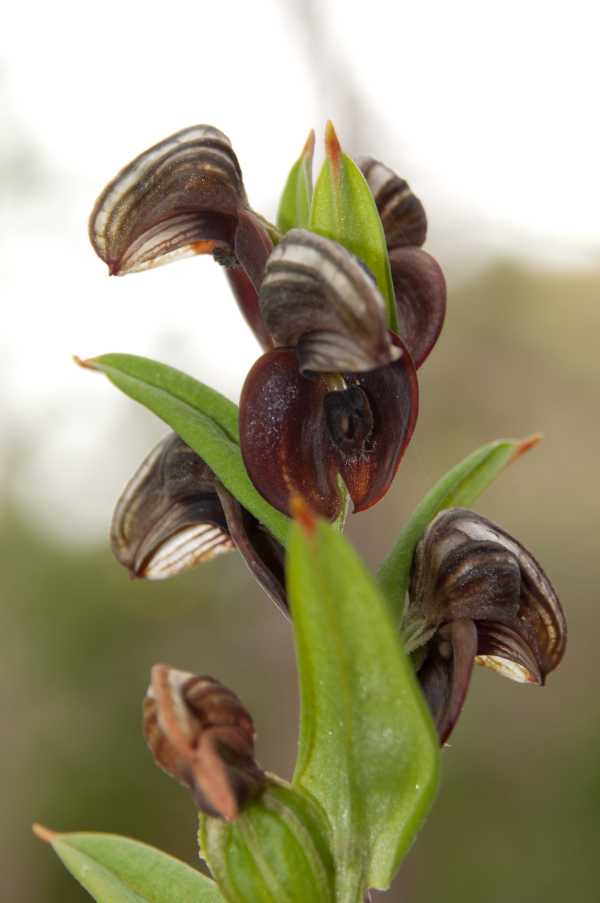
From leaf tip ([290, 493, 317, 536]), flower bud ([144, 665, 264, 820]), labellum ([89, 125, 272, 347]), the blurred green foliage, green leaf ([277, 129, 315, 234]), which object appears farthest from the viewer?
the blurred green foliage

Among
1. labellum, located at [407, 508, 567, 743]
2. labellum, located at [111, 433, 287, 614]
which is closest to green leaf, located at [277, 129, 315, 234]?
labellum, located at [111, 433, 287, 614]

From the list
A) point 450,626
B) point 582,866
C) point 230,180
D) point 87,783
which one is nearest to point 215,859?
point 450,626

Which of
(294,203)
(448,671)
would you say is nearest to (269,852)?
(448,671)

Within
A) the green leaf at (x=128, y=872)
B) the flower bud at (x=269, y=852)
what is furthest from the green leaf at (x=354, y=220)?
the green leaf at (x=128, y=872)

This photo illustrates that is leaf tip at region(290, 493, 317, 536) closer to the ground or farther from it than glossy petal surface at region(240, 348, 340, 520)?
closer to the ground

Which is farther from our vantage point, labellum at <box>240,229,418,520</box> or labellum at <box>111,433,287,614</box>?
labellum at <box>111,433,287,614</box>

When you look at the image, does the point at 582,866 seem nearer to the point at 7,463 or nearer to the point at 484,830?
the point at 484,830

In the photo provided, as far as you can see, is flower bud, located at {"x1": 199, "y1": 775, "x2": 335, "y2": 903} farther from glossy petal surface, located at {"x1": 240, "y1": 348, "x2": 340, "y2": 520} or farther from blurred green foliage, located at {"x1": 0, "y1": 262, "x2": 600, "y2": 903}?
blurred green foliage, located at {"x1": 0, "y1": 262, "x2": 600, "y2": 903}

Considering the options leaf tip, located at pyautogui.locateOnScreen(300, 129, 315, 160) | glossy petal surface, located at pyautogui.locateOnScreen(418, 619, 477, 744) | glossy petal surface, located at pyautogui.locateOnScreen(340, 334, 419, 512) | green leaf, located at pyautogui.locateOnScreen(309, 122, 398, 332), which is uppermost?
leaf tip, located at pyautogui.locateOnScreen(300, 129, 315, 160)
